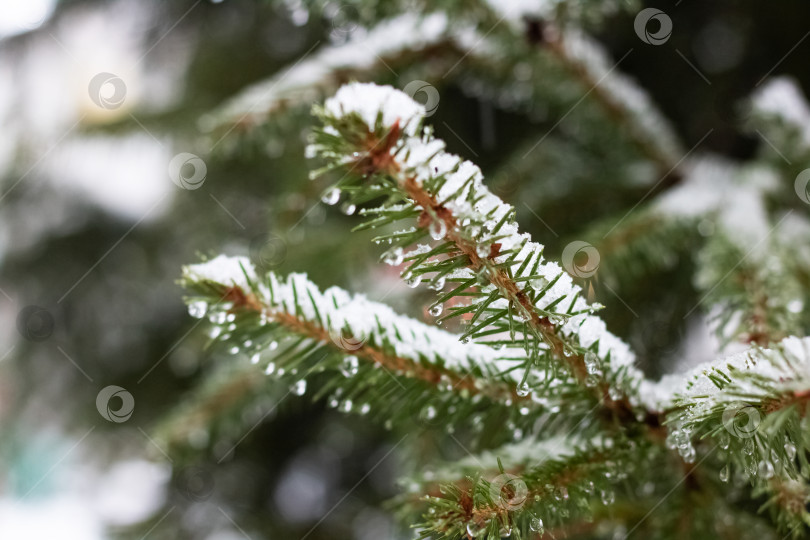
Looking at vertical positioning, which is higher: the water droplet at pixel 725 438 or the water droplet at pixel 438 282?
the water droplet at pixel 725 438

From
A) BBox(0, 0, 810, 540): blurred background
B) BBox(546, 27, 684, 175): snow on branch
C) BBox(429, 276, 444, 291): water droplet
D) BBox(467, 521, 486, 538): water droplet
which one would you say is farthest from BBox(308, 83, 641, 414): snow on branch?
BBox(0, 0, 810, 540): blurred background

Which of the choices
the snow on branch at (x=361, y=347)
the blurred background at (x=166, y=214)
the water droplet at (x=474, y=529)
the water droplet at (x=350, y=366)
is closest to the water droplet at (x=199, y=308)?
the snow on branch at (x=361, y=347)

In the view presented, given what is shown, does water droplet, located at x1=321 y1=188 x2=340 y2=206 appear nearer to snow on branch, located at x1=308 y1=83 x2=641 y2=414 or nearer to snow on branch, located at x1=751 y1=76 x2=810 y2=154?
snow on branch, located at x1=308 y1=83 x2=641 y2=414

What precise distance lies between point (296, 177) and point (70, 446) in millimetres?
1022

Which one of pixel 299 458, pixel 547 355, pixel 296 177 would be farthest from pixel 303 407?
pixel 547 355

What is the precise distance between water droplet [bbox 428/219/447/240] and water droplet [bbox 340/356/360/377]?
15 cm

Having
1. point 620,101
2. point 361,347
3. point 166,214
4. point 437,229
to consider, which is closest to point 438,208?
point 437,229

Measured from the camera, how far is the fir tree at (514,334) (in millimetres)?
365

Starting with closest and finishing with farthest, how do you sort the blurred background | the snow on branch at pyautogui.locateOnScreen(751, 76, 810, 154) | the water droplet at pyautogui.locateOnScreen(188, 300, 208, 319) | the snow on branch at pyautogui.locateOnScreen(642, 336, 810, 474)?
the snow on branch at pyautogui.locateOnScreen(642, 336, 810, 474)
the water droplet at pyautogui.locateOnScreen(188, 300, 208, 319)
the snow on branch at pyautogui.locateOnScreen(751, 76, 810, 154)
the blurred background

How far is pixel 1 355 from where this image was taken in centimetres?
151

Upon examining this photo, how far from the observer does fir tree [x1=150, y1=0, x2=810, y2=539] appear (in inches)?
14.4

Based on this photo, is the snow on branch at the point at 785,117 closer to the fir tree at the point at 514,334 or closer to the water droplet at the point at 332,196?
the fir tree at the point at 514,334

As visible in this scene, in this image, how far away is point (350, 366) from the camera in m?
0.49

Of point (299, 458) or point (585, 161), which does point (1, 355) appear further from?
point (585, 161)
